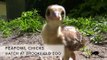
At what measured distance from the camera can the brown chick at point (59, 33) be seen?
0.84 meters

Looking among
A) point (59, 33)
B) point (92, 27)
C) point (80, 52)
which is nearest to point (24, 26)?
point (92, 27)

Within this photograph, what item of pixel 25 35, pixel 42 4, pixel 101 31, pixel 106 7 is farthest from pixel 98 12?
pixel 25 35

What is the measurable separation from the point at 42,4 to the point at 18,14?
470 millimetres

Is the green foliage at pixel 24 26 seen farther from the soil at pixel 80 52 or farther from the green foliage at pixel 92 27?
the green foliage at pixel 92 27

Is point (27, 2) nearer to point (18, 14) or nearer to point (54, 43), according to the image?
point (18, 14)

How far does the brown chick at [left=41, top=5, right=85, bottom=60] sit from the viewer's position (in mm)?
841

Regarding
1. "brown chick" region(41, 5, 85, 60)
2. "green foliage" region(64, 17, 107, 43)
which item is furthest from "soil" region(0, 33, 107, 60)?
"brown chick" region(41, 5, 85, 60)

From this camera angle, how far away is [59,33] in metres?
0.87

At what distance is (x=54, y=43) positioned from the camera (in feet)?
2.83

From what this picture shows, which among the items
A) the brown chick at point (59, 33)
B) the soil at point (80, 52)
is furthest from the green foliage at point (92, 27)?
the brown chick at point (59, 33)

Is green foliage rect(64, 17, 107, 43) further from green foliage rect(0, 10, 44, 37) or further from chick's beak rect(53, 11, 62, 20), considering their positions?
chick's beak rect(53, 11, 62, 20)

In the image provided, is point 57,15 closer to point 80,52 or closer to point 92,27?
point 80,52

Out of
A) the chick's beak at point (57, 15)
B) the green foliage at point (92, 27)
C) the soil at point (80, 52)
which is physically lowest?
the soil at point (80, 52)

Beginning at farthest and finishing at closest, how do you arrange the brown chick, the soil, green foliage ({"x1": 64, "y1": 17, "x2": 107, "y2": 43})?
green foliage ({"x1": 64, "y1": 17, "x2": 107, "y2": 43}) < the soil < the brown chick
